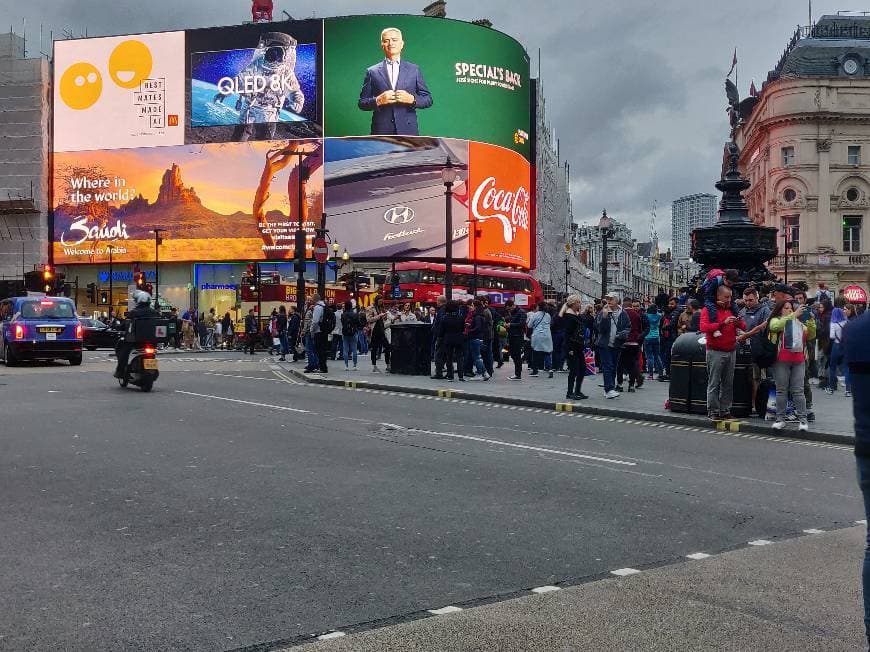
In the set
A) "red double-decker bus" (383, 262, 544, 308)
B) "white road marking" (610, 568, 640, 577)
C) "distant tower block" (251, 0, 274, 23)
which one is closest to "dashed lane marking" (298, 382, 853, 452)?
"white road marking" (610, 568, 640, 577)

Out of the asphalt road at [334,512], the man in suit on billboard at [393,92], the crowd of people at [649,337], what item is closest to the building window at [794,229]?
the man in suit on billboard at [393,92]

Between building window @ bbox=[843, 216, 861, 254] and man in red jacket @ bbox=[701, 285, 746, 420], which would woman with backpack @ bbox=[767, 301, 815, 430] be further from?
building window @ bbox=[843, 216, 861, 254]

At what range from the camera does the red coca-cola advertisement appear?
227 feet

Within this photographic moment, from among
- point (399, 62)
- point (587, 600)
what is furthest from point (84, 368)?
point (399, 62)

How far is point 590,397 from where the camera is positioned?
53.3ft

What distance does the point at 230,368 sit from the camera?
84.2ft

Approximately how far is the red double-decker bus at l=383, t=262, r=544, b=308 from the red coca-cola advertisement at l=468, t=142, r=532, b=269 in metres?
6.01

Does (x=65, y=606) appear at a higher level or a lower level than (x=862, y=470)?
lower

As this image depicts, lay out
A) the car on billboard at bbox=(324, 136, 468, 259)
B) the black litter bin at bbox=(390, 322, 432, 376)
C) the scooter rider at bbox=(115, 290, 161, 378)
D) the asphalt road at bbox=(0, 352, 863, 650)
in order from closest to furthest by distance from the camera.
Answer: the asphalt road at bbox=(0, 352, 863, 650)
the scooter rider at bbox=(115, 290, 161, 378)
the black litter bin at bbox=(390, 322, 432, 376)
the car on billboard at bbox=(324, 136, 468, 259)

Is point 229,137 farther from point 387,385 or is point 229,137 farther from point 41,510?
point 41,510

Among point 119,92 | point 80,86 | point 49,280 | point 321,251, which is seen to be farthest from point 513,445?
point 80,86

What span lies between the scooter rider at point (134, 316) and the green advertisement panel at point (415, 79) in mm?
51191

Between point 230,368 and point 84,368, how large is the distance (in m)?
3.80

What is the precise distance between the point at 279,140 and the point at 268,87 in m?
4.09
